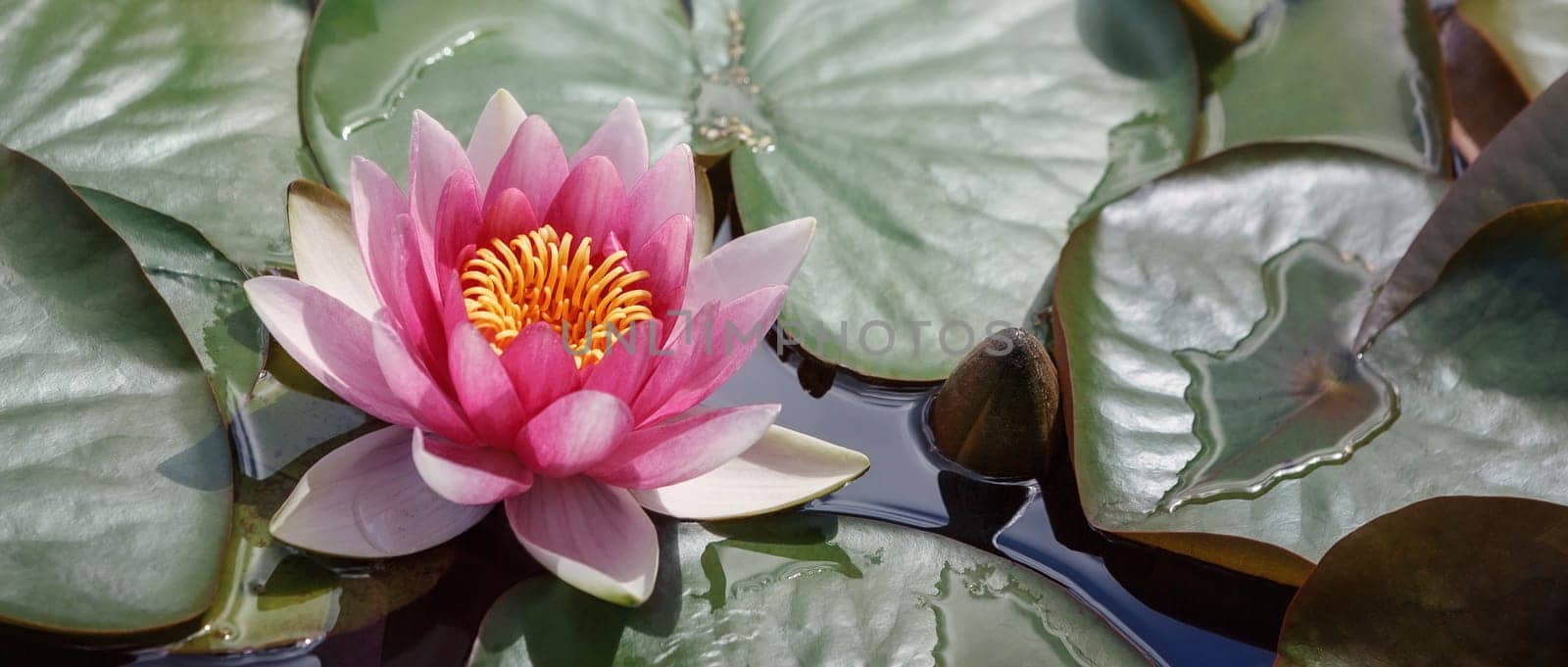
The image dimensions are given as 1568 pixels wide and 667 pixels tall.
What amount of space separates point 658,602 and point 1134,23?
1.93 metres

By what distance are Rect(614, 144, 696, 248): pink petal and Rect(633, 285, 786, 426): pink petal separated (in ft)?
0.70

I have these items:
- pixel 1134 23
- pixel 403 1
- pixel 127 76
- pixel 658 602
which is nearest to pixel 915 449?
pixel 658 602

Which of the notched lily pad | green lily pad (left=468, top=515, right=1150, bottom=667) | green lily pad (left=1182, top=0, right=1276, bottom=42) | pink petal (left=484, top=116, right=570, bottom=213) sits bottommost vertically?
green lily pad (left=468, top=515, right=1150, bottom=667)

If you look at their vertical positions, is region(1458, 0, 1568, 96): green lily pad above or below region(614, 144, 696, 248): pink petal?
above

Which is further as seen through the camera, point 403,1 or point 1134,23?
point 1134,23

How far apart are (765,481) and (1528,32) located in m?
2.46

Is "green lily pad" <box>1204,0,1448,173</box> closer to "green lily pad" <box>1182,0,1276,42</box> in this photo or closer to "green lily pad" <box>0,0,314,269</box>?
"green lily pad" <box>1182,0,1276,42</box>

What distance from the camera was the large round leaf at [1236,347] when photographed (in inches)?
72.4

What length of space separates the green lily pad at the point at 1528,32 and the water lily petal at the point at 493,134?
8.24 feet

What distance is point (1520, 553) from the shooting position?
1.54 m

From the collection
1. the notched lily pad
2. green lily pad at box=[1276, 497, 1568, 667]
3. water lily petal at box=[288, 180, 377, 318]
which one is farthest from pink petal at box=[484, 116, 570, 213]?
green lily pad at box=[1276, 497, 1568, 667]

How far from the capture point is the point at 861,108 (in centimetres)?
246

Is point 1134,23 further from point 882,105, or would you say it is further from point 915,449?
point 915,449

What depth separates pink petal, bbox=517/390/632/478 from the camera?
1470 mm
